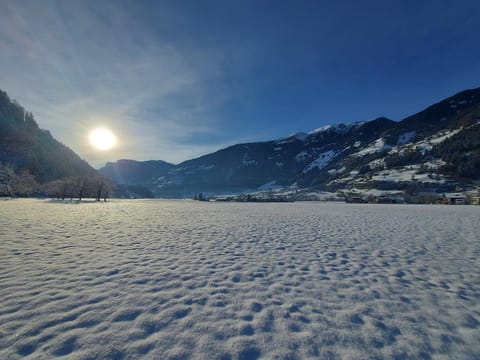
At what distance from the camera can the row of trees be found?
77256mm

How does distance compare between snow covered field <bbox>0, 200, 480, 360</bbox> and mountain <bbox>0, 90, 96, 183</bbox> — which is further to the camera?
mountain <bbox>0, 90, 96, 183</bbox>

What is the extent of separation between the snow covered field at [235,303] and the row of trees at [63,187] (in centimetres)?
7467

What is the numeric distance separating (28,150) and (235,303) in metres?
230

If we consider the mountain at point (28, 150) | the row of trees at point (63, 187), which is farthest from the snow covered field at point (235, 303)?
the mountain at point (28, 150)

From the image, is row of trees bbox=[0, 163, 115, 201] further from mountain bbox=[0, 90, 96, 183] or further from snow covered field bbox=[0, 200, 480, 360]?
snow covered field bbox=[0, 200, 480, 360]

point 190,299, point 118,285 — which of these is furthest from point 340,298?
point 118,285

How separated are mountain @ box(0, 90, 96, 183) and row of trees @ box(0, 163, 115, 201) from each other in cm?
4725

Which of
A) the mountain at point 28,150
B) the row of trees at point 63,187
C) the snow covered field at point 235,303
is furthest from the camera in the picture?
the mountain at point 28,150

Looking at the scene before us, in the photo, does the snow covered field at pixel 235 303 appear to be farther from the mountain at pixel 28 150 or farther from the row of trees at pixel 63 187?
the mountain at pixel 28 150

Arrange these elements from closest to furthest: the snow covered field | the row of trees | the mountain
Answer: the snow covered field → the row of trees → the mountain

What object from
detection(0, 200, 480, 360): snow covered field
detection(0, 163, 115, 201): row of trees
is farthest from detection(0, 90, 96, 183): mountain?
detection(0, 200, 480, 360): snow covered field

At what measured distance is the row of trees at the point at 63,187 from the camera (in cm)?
7726

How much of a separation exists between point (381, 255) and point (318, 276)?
14.7 feet

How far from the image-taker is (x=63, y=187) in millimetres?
76250
